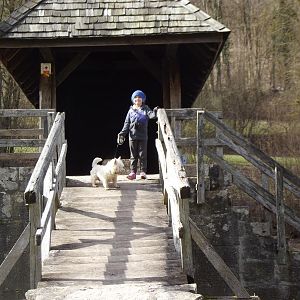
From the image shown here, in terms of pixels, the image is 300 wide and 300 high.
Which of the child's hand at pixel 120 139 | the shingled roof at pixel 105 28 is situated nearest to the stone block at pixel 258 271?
the child's hand at pixel 120 139

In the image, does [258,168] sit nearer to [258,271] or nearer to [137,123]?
[137,123]

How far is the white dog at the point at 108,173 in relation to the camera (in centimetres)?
846

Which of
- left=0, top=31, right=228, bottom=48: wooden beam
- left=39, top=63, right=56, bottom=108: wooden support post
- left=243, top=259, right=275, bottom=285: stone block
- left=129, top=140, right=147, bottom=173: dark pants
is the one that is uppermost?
left=0, top=31, right=228, bottom=48: wooden beam

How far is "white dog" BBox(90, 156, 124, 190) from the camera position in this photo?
27.8 ft

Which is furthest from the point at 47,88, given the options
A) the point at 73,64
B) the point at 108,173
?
the point at 108,173

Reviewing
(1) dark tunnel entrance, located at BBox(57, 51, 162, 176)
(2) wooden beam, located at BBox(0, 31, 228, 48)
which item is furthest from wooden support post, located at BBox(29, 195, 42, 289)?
(1) dark tunnel entrance, located at BBox(57, 51, 162, 176)

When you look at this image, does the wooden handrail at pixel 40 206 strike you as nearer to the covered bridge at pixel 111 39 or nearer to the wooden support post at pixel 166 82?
the covered bridge at pixel 111 39

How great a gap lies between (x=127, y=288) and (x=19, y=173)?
15.8ft

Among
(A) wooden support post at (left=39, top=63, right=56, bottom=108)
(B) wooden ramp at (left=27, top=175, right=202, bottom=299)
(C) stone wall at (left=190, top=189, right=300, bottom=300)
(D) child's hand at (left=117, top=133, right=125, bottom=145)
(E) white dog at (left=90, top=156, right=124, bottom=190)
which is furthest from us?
(A) wooden support post at (left=39, top=63, right=56, bottom=108)

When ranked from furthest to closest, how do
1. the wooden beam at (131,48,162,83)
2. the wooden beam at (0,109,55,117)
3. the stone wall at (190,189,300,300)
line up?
1. the wooden beam at (131,48,162,83)
2. the stone wall at (190,189,300,300)
3. the wooden beam at (0,109,55,117)

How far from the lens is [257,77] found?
3031 cm

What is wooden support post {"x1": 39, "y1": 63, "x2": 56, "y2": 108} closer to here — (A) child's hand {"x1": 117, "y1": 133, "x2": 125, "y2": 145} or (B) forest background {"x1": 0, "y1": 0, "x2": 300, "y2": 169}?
(A) child's hand {"x1": 117, "y1": 133, "x2": 125, "y2": 145}

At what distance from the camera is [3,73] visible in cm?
2245

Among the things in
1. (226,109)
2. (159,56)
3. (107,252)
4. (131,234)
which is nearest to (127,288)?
(107,252)
